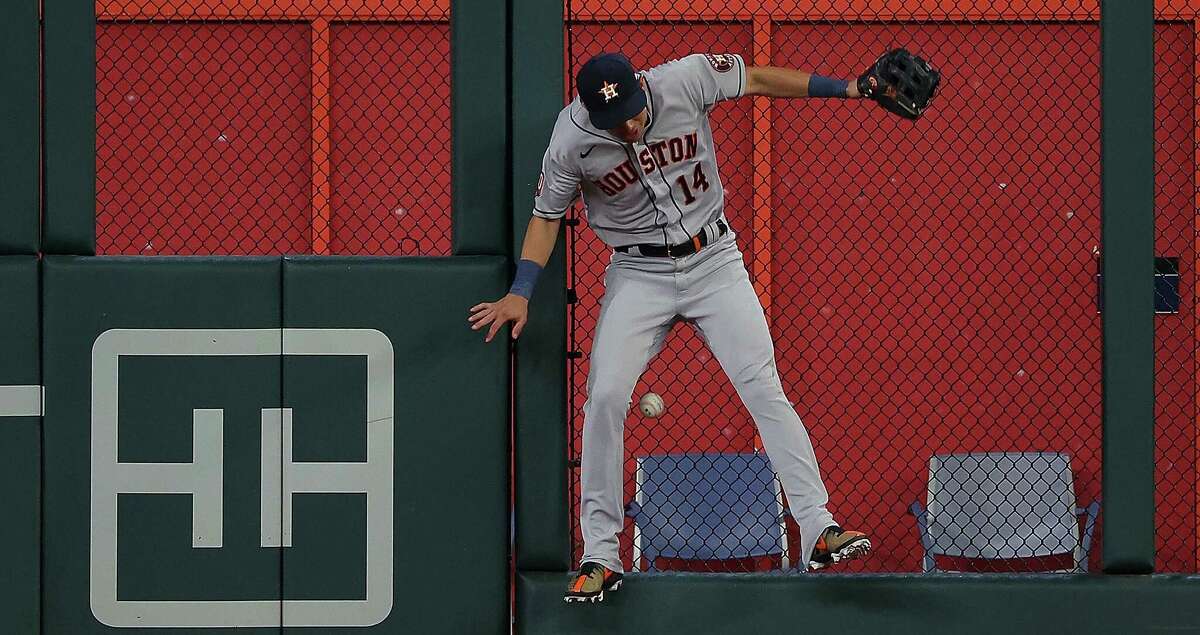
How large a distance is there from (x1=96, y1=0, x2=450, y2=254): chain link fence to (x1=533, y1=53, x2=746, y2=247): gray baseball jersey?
2688 millimetres

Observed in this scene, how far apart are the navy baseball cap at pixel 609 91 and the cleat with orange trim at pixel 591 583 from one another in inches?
57.5

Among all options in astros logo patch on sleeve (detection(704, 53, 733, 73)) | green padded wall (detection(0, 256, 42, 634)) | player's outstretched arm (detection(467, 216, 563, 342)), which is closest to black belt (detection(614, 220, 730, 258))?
player's outstretched arm (detection(467, 216, 563, 342))

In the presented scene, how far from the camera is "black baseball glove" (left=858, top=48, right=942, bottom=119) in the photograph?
4219 mm

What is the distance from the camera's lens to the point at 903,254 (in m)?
7.04

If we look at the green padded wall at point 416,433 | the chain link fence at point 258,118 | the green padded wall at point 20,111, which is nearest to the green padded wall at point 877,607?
the green padded wall at point 416,433

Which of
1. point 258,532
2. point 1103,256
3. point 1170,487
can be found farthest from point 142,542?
point 1170,487

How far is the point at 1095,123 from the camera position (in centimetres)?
716

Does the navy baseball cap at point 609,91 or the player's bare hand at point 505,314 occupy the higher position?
the navy baseball cap at point 609,91

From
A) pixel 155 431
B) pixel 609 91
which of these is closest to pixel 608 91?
pixel 609 91

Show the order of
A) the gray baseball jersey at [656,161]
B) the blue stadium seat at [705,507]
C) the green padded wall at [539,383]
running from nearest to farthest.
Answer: the gray baseball jersey at [656,161], the green padded wall at [539,383], the blue stadium seat at [705,507]

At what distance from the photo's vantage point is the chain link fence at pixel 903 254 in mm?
6934

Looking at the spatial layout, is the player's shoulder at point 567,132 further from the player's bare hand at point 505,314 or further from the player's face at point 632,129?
the player's bare hand at point 505,314

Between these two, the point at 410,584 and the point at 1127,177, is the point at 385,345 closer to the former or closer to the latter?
the point at 410,584

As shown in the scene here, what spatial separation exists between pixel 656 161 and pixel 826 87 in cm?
60
